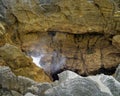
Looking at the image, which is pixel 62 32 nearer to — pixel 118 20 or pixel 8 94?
pixel 118 20

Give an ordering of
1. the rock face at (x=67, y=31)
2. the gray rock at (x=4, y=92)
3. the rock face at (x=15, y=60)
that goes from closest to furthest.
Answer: the gray rock at (x=4, y=92) → the rock face at (x=15, y=60) → the rock face at (x=67, y=31)

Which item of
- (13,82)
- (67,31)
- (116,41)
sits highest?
(13,82)

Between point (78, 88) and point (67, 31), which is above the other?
point (78, 88)

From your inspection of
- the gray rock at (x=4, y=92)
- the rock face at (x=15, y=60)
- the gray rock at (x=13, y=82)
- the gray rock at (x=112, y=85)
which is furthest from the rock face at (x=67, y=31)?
the gray rock at (x=112, y=85)

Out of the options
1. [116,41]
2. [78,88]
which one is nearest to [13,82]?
[78,88]

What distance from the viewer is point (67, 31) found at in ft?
65.8

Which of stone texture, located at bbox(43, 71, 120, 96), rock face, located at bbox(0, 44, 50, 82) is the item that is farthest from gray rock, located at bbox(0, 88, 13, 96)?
rock face, located at bbox(0, 44, 50, 82)

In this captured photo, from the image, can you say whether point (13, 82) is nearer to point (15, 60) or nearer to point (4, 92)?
point (4, 92)

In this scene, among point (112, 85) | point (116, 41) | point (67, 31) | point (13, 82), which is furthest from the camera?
point (67, 31)

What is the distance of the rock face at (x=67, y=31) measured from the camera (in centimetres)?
1939

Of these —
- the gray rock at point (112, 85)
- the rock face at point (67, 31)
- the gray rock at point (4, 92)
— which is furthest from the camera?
the rock face at point (67, 31)

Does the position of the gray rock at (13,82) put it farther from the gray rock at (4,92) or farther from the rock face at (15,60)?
the rock face at (15,60)

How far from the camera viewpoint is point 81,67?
20.2 meters

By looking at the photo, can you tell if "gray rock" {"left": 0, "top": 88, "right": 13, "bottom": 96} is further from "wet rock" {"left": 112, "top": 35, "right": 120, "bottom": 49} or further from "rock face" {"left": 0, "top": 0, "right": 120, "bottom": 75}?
"wet rock" {"left": 112, "top": 35, "right": 120, "bottom": 49}
